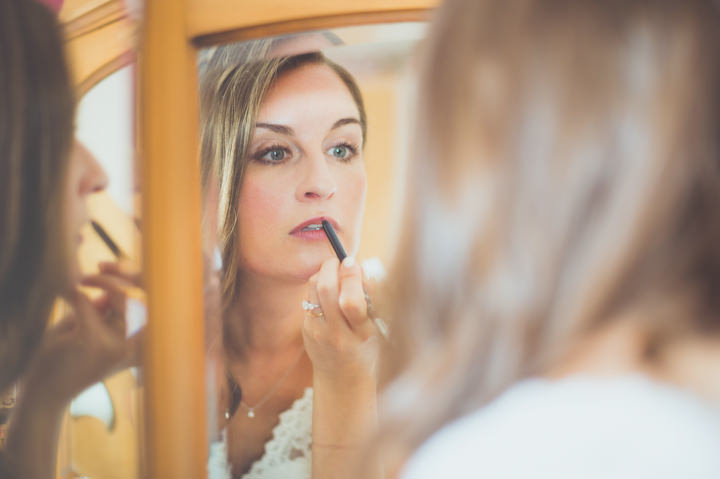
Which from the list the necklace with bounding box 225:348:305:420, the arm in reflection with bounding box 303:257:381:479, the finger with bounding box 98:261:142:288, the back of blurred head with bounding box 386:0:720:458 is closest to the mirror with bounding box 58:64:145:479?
the finger with bounding box 98:261:142:288

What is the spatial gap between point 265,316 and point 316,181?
0.56 ft

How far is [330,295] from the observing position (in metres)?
0.70

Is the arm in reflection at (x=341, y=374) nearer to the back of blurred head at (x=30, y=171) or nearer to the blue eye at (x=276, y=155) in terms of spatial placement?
the blue eye at (x=276, y=155)

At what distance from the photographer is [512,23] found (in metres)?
0.42

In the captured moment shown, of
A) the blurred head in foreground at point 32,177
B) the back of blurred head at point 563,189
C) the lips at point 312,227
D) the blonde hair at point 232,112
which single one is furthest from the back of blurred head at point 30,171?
the back of blurred head at point 563,189

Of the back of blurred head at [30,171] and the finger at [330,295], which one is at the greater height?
the back of blurred head at [30,171]

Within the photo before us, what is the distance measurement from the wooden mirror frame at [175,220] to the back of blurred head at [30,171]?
0.09 metres

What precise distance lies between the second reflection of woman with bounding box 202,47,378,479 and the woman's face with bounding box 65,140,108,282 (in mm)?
136

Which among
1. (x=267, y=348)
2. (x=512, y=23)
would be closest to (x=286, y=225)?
(x=267, y=348)

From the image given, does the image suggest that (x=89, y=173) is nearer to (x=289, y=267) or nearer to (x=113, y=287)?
(x=113, y=287)

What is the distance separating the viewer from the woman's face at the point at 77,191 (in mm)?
727

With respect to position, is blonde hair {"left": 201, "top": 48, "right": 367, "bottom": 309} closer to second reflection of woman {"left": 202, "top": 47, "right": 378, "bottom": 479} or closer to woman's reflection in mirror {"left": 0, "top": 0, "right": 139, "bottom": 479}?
second reflection of woman {"left": 202, "top": 47, "right": 378, "bottom": 479}

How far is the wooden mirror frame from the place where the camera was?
723mm

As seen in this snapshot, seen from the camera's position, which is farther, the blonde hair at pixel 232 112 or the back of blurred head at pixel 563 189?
the blonde hair at pixel 232 112
